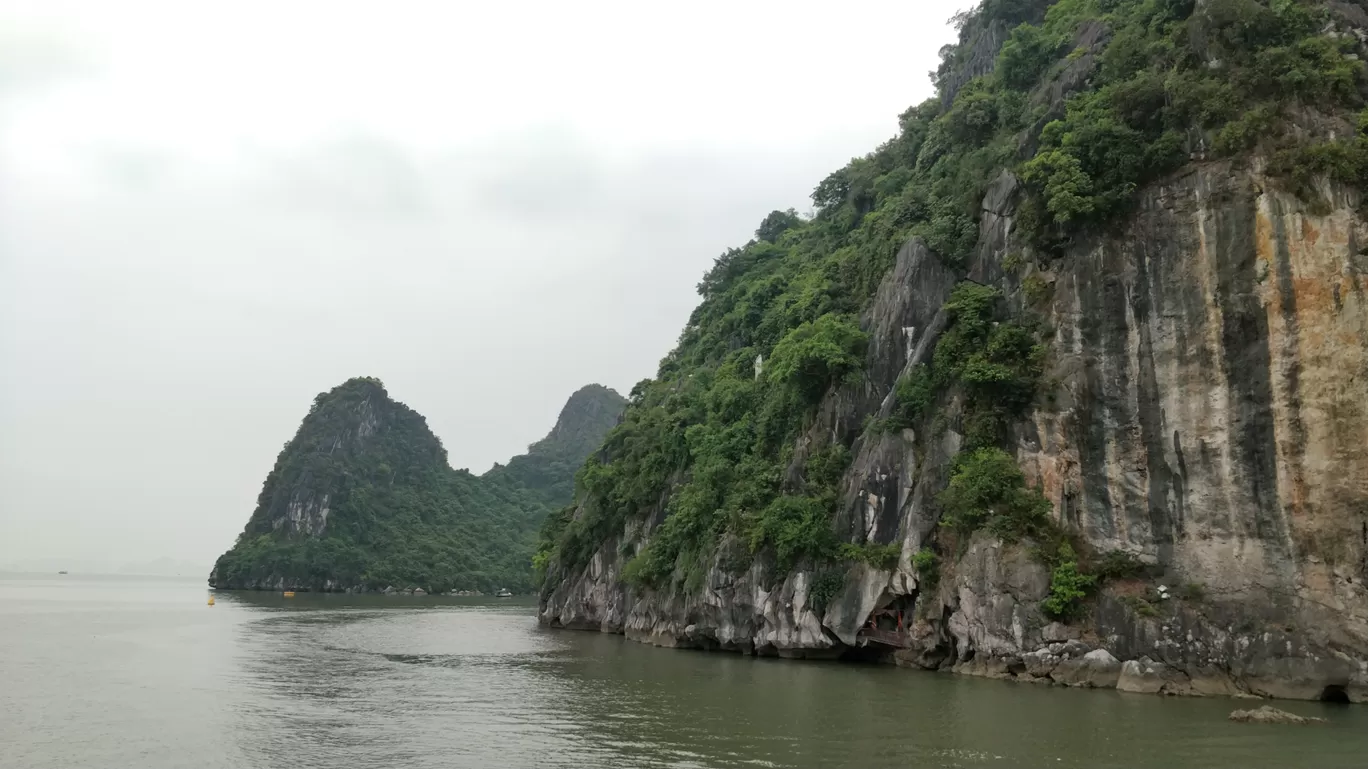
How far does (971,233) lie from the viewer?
32.8 metres

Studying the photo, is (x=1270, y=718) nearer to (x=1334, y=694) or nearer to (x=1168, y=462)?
(x=1334, y=694)

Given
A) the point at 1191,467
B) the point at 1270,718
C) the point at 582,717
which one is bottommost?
the point at 582,717

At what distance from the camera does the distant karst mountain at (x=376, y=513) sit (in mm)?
107875

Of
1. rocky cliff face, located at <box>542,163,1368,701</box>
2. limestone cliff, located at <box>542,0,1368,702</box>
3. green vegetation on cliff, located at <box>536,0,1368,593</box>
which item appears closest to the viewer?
rocky cliff face, located at <box>542,163,1368,701</box>

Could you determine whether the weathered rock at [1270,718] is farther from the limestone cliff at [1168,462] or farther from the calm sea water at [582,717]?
the limestone cliff at [1168,462]

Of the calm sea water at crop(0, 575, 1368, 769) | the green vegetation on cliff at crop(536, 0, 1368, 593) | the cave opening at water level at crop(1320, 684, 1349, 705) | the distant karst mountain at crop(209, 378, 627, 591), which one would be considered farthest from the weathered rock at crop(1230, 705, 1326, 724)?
the distant karst mountain at crop(209, 378, 627, 591)

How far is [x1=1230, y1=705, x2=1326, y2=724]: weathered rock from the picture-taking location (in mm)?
17453

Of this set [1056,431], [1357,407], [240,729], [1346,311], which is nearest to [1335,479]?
[1357,407]

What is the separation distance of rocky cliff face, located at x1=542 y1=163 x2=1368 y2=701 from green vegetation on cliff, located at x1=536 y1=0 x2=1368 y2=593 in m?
1.02

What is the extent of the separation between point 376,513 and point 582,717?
108 meters

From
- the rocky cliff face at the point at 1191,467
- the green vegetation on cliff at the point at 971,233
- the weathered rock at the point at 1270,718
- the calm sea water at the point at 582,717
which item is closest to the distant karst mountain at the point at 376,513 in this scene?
the green vegetation on cliff at the point at 971,233

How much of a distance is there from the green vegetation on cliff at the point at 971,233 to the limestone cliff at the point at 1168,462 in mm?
534

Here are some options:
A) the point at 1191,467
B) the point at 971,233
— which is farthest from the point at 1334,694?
the point at 971,233

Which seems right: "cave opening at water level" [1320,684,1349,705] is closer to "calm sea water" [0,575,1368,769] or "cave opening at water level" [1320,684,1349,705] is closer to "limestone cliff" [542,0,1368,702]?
"limestone cliff" [542,0,1368,702]
